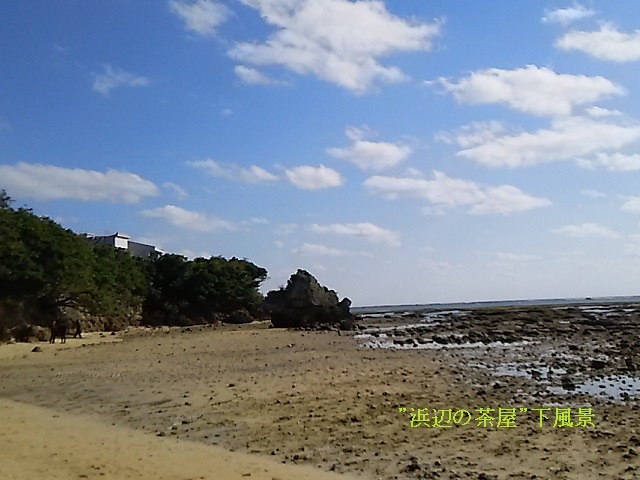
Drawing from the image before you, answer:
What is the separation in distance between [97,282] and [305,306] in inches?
846

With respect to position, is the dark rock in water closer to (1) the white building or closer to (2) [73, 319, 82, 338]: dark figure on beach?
(2) [73, 319, 82, 338]: dark figure on beach

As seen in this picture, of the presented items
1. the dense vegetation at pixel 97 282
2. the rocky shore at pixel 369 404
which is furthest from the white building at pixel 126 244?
the rocky shore at pixel 369 404

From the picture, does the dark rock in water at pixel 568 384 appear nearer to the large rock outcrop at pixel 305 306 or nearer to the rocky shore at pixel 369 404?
the rocky shore at pixel 369 404

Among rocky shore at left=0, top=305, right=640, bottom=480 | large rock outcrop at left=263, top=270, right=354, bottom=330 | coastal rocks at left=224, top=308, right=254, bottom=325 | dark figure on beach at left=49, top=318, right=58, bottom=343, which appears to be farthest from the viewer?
coastal rocks at left=224, top=308, right=254, bottom=325

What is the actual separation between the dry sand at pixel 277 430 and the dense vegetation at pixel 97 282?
15037mm

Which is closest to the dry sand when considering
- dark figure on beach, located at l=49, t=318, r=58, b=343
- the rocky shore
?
the rocky shore

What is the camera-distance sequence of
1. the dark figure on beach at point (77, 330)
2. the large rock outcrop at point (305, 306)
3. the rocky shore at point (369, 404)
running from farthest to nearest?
the large rock outcrop at point (305, 306), the dark figure on beach at point (77, 330), the rocky shore at point (369, 404)

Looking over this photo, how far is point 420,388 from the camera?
15742mm

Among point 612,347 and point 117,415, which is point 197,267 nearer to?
point 612,347

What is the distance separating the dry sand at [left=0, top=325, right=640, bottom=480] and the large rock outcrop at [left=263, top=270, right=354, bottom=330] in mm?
38427

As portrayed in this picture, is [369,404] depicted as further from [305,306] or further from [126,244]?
[126,244]

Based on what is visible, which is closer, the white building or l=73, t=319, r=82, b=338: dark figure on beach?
l=73, t=319, r=82, b=338: dark figure on beach

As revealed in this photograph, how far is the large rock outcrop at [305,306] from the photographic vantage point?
58.8m

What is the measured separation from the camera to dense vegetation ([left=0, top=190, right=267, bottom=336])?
111ft
